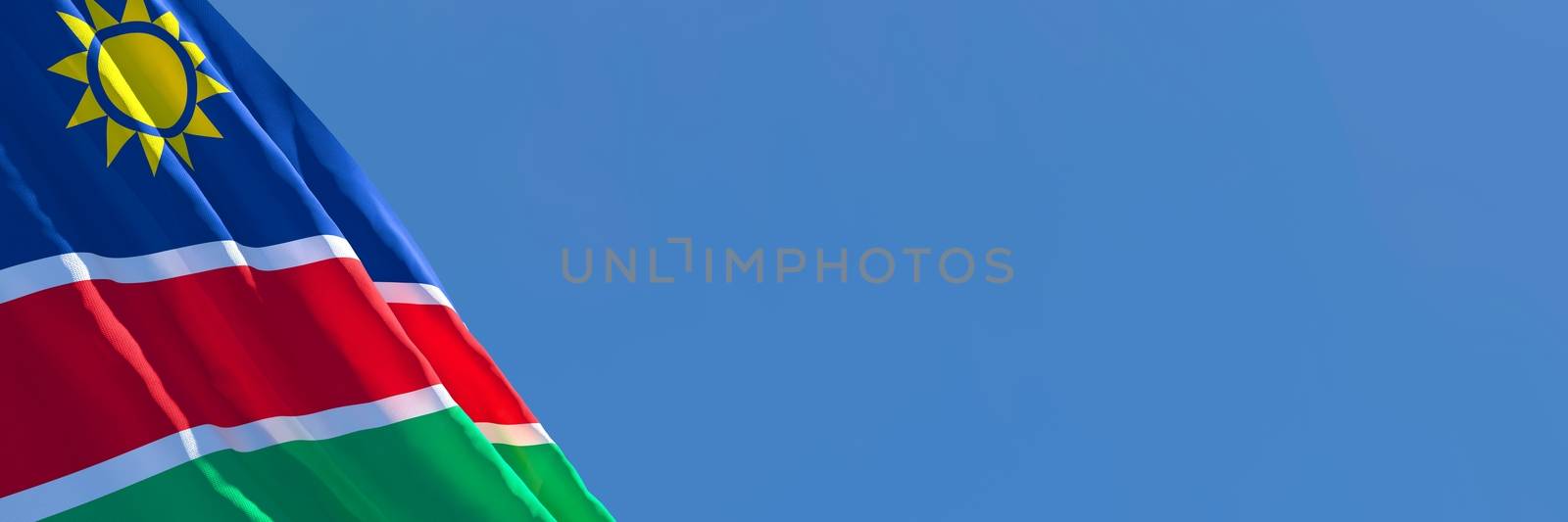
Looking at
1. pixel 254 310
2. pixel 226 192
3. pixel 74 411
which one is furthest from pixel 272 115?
pixel 74 411

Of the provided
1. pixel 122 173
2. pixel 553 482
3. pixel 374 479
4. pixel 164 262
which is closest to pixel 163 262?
pixel 164 262

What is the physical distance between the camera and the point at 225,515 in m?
7.77

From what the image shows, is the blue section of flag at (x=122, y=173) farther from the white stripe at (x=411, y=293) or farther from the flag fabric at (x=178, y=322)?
the white stripe at (x=411, y=293)

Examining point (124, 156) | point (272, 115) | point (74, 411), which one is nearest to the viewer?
point (74, 411)

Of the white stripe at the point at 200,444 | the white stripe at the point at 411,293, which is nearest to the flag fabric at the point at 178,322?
the white stripe at the point at 200,444

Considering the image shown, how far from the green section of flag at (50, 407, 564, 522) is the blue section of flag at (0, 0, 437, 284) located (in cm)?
124

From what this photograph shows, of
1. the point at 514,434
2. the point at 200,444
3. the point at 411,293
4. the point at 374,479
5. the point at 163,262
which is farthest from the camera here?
the point at 514,434

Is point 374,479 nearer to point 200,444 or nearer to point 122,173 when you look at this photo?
point 200,444

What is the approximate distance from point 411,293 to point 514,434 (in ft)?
3.83

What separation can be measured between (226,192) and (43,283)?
1.22 meters

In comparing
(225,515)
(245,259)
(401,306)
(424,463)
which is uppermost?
(401,306)

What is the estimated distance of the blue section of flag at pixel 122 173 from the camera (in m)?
7.88

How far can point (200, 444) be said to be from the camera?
7.88 m

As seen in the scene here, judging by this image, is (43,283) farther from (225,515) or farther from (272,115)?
(272,115)
